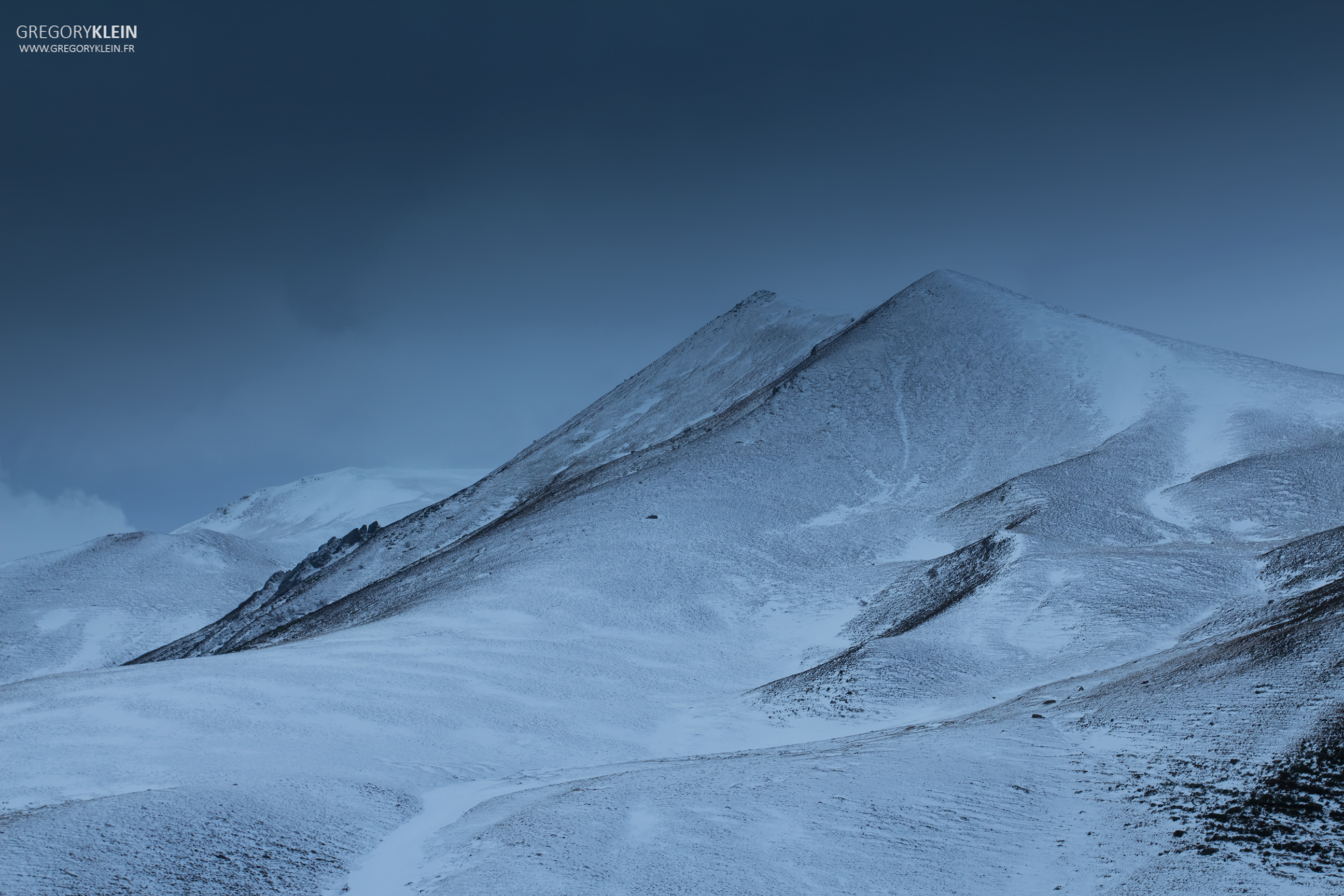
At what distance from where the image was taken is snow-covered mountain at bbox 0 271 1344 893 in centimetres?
1405

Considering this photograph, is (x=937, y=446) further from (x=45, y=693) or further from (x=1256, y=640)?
(x=45, y=693)

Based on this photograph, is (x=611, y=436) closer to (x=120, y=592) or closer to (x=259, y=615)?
(x=259, y=615)

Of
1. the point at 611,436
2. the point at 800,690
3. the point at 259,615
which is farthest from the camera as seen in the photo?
the point at 611,436

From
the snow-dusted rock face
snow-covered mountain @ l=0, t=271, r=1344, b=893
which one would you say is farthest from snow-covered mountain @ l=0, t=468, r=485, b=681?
snow-covered mountain @ l=0, t=271, r=1344, b=893

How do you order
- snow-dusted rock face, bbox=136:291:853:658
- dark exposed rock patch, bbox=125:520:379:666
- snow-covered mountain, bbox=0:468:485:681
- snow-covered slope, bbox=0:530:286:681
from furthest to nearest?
snow-covered slope, bbox=0:530:286:681
snow-covered mountain, bbox=0:468:485:681
snow-dusted rock face, bbox=136:291:853:658
dark exposed rock patch, bbox=125:520:379:666

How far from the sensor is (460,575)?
5656 centimetres

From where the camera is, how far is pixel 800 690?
1232 inches

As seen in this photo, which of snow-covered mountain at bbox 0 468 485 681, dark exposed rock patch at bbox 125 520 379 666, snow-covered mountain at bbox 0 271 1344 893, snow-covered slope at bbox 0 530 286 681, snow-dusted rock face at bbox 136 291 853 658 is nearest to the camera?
snow-covered mountain at bbox 0 271 1344 893

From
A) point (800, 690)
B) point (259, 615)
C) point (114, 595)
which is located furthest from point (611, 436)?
point (800, 690)

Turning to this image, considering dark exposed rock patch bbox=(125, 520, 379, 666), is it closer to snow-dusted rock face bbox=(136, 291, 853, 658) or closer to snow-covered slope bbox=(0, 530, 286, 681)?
snow-dusted rock face bbox=(136, 291, 853, 658)

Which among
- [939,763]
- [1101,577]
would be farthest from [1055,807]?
[1101,577]

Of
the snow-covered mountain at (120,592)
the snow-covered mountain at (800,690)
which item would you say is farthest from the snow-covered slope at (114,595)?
the snow-covered mountain at (800,690)

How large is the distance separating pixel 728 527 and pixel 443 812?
137 feet

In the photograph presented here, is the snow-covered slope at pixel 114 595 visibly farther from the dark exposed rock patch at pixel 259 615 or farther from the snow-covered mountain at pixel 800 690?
the snow-covered mountain at pixel 800 690
